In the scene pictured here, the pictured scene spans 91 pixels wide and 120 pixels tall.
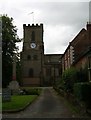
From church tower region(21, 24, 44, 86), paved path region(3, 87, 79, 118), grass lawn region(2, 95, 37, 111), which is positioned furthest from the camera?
church tower region(21, 24, 44, 86)

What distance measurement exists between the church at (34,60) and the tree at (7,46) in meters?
47.2

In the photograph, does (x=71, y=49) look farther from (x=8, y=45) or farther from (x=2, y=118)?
(x=2, y=118)

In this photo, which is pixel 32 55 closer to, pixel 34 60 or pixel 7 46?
pixel 34 60

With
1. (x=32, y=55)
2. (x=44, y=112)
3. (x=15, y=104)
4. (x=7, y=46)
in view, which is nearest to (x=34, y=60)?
(x=32, y=55)

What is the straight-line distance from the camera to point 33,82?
111m

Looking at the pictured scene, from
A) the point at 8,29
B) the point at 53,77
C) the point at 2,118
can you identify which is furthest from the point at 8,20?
the point at 53,77

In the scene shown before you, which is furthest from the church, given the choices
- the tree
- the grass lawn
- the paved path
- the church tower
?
the paved path

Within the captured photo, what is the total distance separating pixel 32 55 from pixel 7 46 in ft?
173

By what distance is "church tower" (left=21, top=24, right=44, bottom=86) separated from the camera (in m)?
112

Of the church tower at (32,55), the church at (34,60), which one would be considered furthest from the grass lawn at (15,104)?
the church tower at (32,55)

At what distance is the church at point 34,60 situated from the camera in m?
112

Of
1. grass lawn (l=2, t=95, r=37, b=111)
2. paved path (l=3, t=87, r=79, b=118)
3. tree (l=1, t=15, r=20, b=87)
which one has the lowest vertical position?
paved path (l=3, t=87, r=79, b=118)

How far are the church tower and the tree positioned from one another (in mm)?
47213

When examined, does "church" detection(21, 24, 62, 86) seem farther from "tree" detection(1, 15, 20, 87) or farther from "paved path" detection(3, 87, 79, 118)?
"paved path" detection(3, 87, 79, 118)
